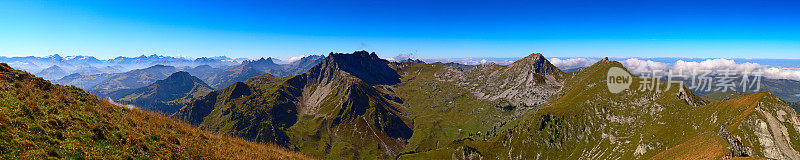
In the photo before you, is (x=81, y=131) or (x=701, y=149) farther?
(x=701, y=149)

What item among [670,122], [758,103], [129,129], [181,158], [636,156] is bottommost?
[636,156]

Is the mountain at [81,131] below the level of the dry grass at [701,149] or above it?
above

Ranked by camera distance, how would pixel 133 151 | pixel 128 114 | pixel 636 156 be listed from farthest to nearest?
pixel 636 156 → pixel 128 114 → pixel 133 151

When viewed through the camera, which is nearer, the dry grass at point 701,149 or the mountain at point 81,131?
the mountain at point 81,131

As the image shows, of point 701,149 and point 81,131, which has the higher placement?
point 81,131

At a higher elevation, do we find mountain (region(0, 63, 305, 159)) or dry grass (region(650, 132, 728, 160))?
mountain (region(0, 63, 305, 159))

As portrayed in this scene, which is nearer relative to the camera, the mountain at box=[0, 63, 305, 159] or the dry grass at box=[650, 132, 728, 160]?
the mountain at box=[0, 63, 305, 159]

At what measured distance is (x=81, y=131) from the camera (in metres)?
21.3

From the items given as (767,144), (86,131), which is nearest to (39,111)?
(86,131)

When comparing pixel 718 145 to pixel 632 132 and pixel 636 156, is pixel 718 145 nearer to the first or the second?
pixel 636 156

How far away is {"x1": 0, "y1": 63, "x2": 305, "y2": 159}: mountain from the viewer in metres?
17.2

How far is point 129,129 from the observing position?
24.9m

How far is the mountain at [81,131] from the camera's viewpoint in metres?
17.2

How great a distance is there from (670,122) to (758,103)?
55.6 metres
